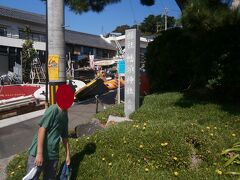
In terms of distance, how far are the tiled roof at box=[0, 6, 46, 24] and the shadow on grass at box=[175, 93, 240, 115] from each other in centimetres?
2999

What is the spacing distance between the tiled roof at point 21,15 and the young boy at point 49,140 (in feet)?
110

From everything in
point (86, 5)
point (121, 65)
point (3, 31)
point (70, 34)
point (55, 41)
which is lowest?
point (121, 65)

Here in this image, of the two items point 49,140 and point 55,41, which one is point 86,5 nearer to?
point 55,41

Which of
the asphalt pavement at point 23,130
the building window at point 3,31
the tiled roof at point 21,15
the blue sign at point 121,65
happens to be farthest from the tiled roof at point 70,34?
the blue sign at point 121,65

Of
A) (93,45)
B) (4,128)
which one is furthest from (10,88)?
(93,45)

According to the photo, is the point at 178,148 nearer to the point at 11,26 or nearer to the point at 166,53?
the point at 166,53

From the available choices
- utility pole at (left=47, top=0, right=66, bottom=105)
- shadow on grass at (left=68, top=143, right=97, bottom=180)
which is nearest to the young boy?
shadow on grass at (left=68, top=143, right=97, bottom=180)

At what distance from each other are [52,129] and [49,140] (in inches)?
5.7

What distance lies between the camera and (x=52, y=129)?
13.7 ft

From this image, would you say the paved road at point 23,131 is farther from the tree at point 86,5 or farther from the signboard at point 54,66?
the tree at point 86,5

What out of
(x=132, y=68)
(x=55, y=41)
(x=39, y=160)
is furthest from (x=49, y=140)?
(x=132, y=68)

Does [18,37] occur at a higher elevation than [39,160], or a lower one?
higher

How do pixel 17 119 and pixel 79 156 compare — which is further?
pixel 17 119

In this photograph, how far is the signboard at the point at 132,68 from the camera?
8641mm
